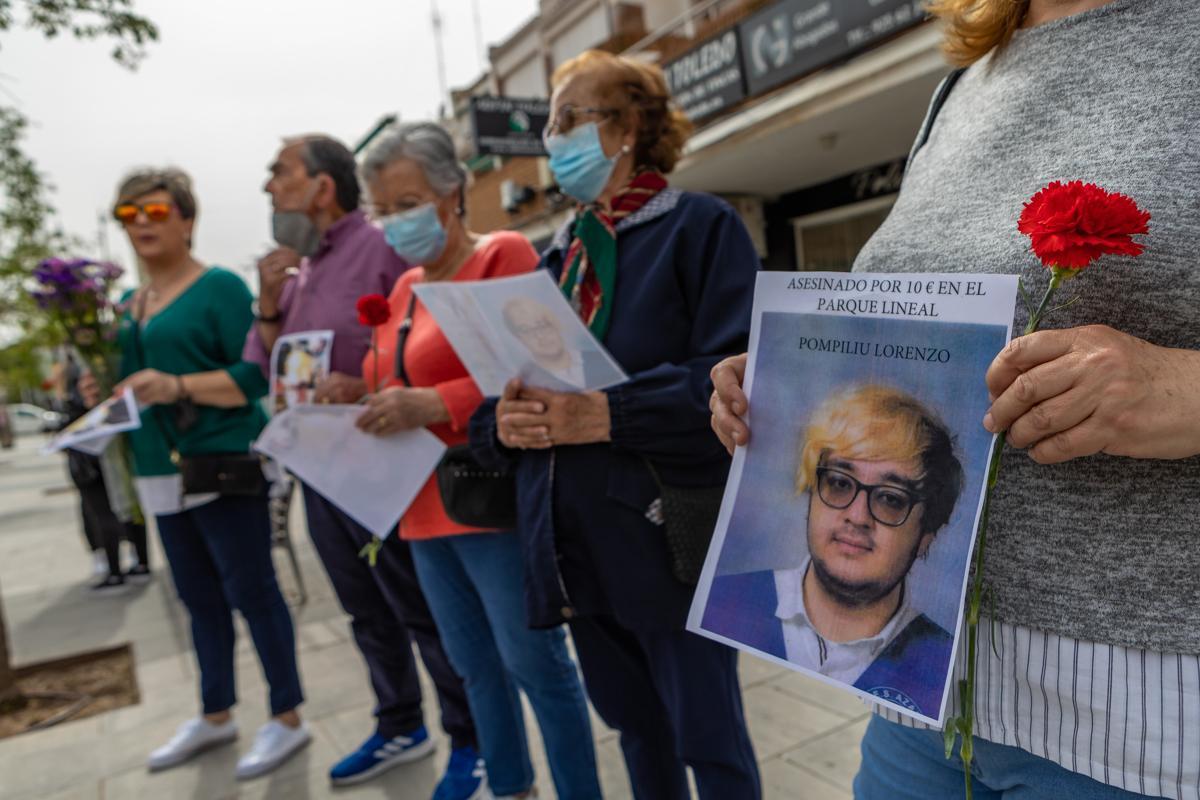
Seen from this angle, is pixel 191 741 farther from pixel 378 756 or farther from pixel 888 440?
pixel 888 440

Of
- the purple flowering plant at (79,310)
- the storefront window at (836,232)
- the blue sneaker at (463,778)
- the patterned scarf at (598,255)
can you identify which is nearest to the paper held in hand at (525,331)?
the patterned scarf at (598,255)

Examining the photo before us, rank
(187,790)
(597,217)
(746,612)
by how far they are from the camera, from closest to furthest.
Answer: (746,612) < (597,217) < (187,790)

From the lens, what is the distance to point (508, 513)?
6.66 feet

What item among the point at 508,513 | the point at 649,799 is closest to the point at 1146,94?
the point at 508,513

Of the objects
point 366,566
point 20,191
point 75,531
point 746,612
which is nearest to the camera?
point 746,612

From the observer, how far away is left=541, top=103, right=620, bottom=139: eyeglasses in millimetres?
1890

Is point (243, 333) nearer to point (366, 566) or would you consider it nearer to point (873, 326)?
point (366, 566)

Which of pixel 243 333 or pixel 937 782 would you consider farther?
pixel 243 333

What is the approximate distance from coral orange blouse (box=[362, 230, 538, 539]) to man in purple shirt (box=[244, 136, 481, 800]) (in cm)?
35

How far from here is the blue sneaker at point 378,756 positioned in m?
3.01

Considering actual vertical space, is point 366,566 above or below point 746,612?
below

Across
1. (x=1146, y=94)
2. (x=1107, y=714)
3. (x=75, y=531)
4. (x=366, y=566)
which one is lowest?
(x=75, y=531)

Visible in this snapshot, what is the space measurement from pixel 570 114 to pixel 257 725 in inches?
119

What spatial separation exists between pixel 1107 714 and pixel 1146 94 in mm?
677
